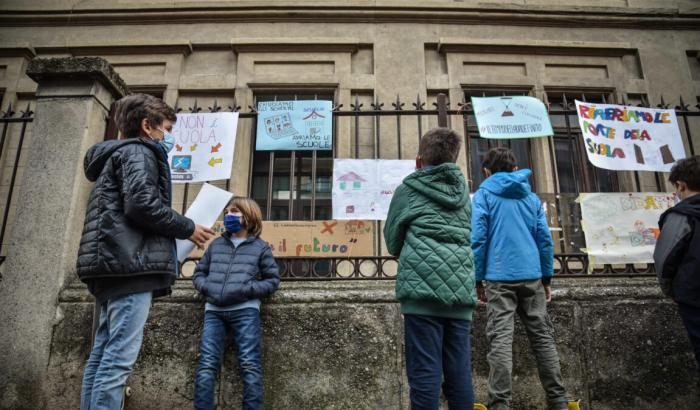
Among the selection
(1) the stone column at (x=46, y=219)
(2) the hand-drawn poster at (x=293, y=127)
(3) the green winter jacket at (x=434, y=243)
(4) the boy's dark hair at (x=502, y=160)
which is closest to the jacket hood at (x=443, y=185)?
(3) the green winter jacket at (x=434, y=243)

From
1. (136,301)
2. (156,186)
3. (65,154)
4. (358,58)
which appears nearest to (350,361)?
(136,301)

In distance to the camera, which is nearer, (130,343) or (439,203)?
(130,343)

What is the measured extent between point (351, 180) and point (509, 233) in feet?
5.31

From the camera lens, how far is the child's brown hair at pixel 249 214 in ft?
10.6

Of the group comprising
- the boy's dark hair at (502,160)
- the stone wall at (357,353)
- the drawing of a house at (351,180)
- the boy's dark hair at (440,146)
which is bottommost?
the stone wall at (357,353)

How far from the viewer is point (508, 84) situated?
7.27 m

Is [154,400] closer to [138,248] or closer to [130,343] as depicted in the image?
[130,343]

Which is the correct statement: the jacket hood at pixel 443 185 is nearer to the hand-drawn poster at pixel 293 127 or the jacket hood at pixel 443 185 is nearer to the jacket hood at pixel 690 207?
the jacket hood at pixel 690 207

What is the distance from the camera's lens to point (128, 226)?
2.13m

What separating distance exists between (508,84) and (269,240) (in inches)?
210

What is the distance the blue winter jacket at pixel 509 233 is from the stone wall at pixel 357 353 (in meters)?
0.69

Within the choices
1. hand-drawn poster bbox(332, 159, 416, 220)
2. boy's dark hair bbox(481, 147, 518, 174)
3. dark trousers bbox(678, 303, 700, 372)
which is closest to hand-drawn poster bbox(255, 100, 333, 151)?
hand-drawn poster bbox(332, 159, 416, 220)

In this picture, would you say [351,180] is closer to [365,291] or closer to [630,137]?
[365,291]

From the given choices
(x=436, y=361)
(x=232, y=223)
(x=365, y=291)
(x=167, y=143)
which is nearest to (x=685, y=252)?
(x=436, y=361)
